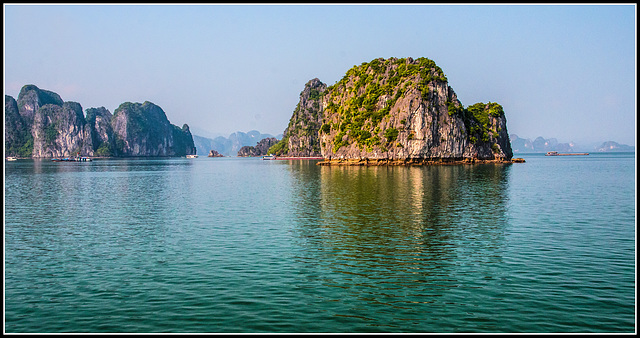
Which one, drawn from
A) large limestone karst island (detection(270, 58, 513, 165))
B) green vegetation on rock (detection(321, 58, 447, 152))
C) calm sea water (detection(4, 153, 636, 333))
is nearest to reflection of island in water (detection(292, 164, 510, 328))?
calm sea water (detection(4, 153, 636, 333))

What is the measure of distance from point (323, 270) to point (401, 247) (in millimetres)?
7190

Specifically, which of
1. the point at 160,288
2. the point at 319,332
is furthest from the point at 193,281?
the point at 319,332

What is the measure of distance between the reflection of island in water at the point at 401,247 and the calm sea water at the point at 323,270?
5.3 inches

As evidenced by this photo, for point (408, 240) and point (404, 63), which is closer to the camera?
point (408, 240)

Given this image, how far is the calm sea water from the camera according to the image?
17484mm

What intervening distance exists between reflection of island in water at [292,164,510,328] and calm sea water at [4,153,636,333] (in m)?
0.14

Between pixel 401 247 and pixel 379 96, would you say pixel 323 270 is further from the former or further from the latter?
pixel 379 96

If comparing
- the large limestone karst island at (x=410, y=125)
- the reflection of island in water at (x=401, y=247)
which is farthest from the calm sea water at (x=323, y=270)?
the large limestone karst island at (x=410, y=125)

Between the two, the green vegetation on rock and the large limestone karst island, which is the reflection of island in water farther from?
the green vegetation on rock

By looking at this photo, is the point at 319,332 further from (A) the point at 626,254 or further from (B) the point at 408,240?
(A) the point at 626,254

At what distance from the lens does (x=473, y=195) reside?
2285 inches

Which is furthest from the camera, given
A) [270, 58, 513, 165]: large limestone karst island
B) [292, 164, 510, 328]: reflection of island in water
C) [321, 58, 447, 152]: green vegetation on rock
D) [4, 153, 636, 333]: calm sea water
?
[321, 58, 447, 152]: green vegetation on rock

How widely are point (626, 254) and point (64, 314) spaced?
30.3m

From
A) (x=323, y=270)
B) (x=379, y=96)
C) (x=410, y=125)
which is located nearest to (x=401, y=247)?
(x=323, y=270)
